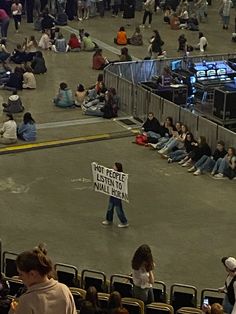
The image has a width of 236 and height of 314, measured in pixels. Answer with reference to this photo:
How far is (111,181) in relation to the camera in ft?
46.0

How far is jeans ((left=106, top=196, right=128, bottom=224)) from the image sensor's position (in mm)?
14348

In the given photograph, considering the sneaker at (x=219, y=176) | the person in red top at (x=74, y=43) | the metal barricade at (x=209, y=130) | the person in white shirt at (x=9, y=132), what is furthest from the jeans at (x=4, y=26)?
the sneaker at (x=219, y=176)

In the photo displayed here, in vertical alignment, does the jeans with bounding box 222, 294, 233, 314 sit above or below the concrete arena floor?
above

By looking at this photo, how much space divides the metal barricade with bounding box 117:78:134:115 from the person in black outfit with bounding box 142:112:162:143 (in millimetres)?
1900

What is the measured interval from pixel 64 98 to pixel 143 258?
12.7 meters

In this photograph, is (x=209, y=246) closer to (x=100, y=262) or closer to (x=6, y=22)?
(x=100, y=262)

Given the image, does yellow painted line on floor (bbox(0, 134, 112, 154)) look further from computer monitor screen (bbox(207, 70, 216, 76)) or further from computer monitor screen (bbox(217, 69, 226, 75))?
computer monitor screen (bbox(217, 69, 226, 75))

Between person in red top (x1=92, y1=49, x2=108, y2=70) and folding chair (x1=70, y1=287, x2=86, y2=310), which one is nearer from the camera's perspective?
folding chair (x1=70, y1=287, x2=86, y2=310)

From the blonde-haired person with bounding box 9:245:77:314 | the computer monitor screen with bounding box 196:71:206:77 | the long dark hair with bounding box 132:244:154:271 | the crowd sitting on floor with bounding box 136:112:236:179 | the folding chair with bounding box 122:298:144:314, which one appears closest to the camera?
the blonde-haired person with bounding box 9:245:77:314

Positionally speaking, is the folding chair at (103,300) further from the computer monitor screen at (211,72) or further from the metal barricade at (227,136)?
the computer monitor screen at (211,72)

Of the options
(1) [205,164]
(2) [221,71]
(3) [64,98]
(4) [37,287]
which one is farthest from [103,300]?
(2) [221,71]

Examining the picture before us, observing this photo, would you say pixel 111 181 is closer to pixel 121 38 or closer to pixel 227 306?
pixel 227 306

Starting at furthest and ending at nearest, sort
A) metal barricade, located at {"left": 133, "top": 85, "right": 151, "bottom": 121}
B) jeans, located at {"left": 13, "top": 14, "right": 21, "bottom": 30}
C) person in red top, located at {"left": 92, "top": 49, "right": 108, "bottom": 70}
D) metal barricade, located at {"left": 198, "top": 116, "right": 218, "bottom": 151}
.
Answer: jeans, located at {"left": 13, "top": 14, "right": 21, "bottom": 30} < person in red top, located at {"left": 92, "top": 49, "right": 108, "bottom": 70} < metal barricade, located at {"left": 133, "top": 85, "right": 151, "bottom": 121} < metal barricade, located at {"left": 198, "top": 116, "right": 218, "bottom": 151}

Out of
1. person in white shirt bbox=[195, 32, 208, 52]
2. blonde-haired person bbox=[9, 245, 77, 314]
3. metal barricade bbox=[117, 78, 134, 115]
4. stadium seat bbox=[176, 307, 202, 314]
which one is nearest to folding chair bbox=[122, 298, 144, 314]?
stadium seat bbox=[176, 307, 202, 314]
